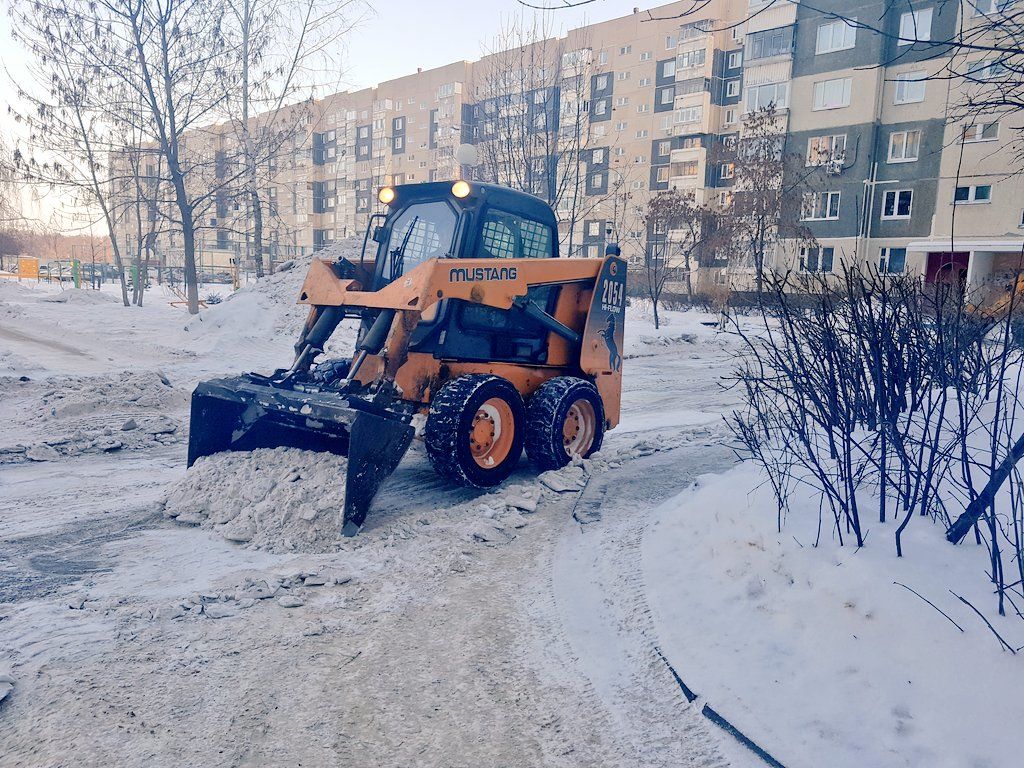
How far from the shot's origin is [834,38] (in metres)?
33.5

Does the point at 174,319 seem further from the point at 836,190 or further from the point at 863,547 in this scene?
the point at 836,190

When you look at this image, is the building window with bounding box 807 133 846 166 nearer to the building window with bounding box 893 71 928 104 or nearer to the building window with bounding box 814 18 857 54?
the building window with bounding box 893 71 928 104

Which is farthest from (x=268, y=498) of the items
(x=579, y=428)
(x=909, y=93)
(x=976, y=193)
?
(x=909, y=93)

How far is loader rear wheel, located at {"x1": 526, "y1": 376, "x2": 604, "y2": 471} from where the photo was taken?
20.7ft

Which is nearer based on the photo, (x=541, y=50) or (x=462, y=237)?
(x=462, y=237)

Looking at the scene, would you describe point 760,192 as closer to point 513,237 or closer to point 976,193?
point 976,193

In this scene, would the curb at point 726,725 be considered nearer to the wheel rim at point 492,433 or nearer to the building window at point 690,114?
the wheel rim at point 492,433

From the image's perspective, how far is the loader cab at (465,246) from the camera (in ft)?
20.1

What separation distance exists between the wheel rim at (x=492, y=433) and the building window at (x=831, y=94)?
112ft

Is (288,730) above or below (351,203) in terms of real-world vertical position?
below

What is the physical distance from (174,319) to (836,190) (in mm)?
29276

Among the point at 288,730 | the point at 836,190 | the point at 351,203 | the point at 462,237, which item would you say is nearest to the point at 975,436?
the point at 462,237

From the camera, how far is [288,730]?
2.92 meters

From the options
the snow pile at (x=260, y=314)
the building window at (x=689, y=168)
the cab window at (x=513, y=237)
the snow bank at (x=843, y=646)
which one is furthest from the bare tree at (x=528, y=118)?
the building window at (x=689, y=168)
